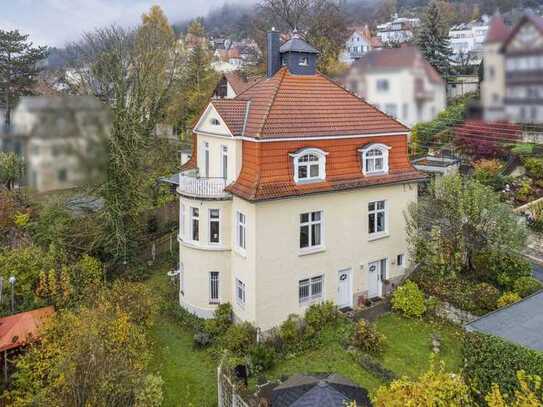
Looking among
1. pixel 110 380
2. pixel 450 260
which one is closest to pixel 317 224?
pixel 450 260

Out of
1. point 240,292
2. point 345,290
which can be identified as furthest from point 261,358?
point 345,290

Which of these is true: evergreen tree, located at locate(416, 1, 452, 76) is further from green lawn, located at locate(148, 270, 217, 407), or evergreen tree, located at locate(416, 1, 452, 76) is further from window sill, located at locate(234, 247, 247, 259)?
window sill, located at locate(234, 247, 247, 259)

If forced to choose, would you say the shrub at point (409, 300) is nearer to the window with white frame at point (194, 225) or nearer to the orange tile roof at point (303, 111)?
the orange tile roof at point (303, 111)

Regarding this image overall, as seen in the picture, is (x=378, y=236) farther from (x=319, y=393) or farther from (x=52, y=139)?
(x=52, y=139)

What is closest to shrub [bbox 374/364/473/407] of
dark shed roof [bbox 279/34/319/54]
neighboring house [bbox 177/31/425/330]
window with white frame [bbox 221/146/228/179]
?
neighboring house [bbox 177/31/425/330]

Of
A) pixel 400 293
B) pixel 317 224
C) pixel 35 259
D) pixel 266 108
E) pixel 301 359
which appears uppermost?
pixel 266 108

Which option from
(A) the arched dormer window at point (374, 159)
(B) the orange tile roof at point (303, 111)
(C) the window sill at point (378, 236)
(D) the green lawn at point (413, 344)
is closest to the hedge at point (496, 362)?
(D) the green lawn at point (413, 344)

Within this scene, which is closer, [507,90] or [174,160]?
[507,90]

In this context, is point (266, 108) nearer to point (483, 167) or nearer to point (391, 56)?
point (391, 56)
